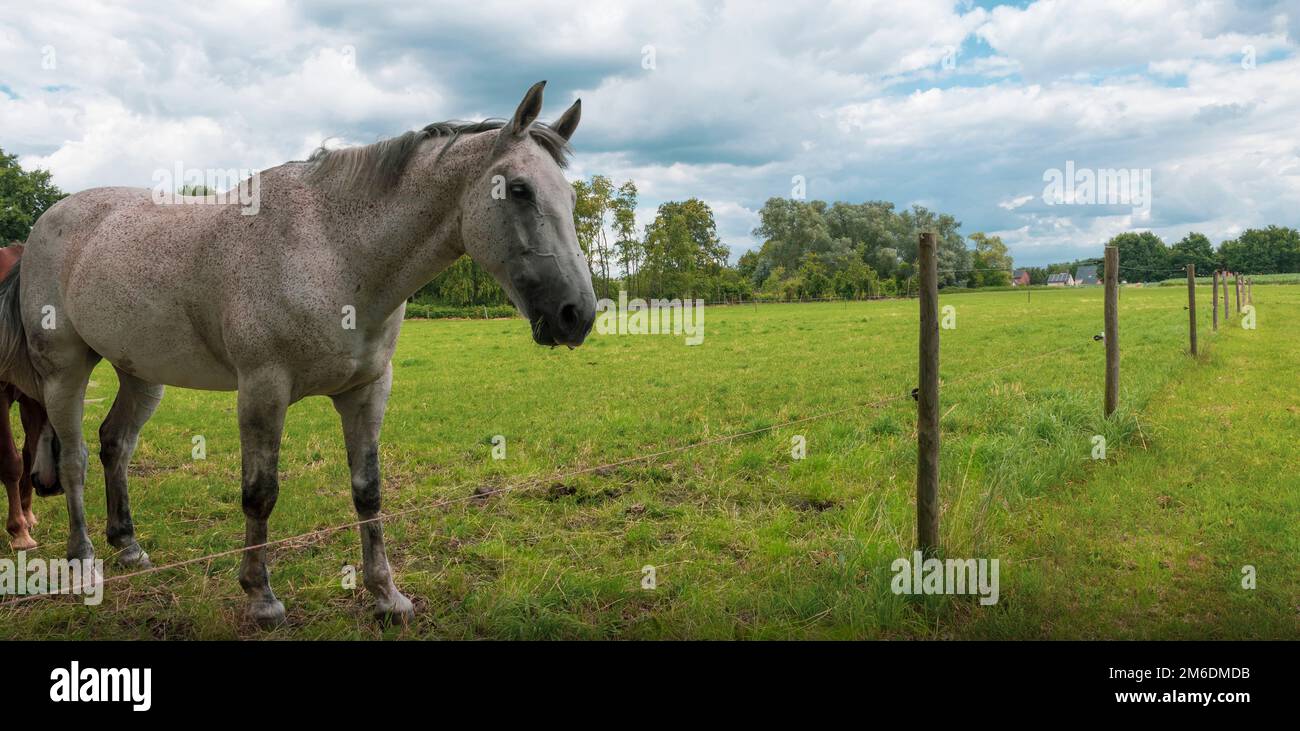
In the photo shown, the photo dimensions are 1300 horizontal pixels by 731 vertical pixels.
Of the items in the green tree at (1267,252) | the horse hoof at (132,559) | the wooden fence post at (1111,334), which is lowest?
the horse hoof at (132,559)

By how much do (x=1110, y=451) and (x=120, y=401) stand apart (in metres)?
8.53

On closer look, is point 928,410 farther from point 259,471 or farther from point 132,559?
point 132,559

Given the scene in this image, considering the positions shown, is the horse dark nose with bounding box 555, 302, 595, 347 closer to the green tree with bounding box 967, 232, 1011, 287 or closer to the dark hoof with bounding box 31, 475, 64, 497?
the dark hoof with bounding box 31, 475, 64, 497

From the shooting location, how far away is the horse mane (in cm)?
349

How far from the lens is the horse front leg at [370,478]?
12.8 ft

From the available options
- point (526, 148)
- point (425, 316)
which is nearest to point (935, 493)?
point (526, 148)

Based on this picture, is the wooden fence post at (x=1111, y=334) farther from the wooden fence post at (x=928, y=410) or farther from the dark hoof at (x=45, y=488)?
the dark hoof at (x=45, y=488)

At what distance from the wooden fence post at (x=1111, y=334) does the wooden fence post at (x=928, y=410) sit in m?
4.55

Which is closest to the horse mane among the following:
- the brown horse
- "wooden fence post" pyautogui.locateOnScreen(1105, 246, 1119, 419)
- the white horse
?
the white horse

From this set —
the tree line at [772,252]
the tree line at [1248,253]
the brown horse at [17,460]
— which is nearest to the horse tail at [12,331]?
the brown horse at [17,460]

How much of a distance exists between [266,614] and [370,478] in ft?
2.90

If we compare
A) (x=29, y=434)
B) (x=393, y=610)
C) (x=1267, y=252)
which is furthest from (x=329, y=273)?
(x=1267, y=252)

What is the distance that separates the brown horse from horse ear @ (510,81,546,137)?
4.16 meters
